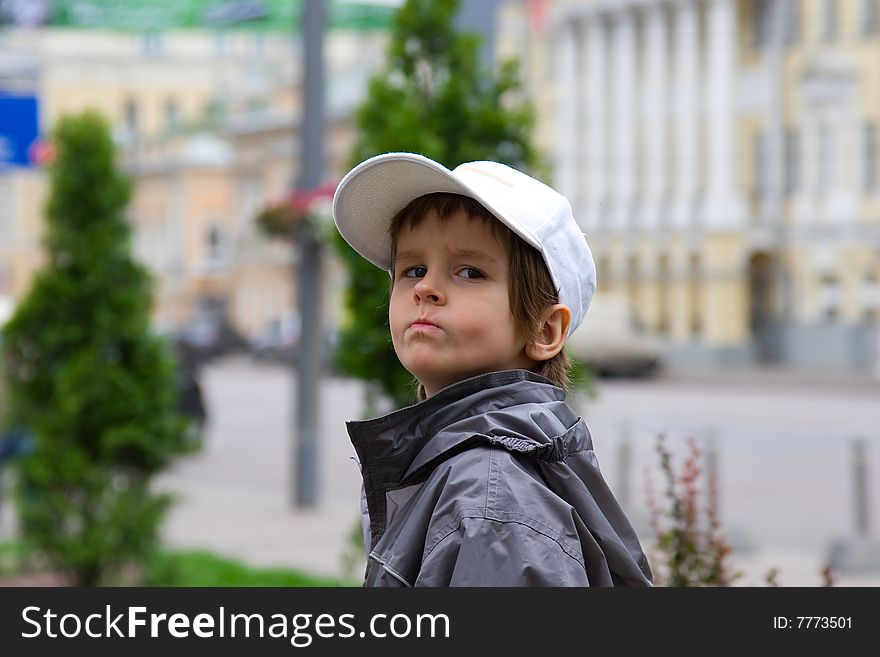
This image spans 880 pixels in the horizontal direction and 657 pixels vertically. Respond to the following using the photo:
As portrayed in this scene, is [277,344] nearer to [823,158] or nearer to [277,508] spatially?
[823,158]

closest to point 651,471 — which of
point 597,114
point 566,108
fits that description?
point 597,114

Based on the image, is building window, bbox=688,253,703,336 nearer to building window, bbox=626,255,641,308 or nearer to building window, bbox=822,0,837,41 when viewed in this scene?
building window, bbox=626,255,641,308

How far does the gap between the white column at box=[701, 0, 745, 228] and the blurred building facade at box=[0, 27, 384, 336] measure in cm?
1515

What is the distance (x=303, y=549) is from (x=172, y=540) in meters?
1.02

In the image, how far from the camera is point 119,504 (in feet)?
26.4

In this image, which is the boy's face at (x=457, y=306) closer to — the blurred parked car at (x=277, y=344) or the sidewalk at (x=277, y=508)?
the sidewalk at (x=277, y=508)

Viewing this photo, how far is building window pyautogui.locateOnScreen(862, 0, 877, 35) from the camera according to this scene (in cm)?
3892

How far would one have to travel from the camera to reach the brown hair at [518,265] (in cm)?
215

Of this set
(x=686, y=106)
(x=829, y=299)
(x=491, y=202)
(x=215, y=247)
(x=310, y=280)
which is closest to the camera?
(x=491, y=202)

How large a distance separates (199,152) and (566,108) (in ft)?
78.2

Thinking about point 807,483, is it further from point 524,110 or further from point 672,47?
point 672,47

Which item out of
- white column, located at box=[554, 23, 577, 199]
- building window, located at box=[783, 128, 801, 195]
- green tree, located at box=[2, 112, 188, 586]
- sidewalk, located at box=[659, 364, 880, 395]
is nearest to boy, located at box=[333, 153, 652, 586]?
green tree, located at box=[2, 112, 188, 586]

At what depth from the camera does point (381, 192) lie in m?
2.24
